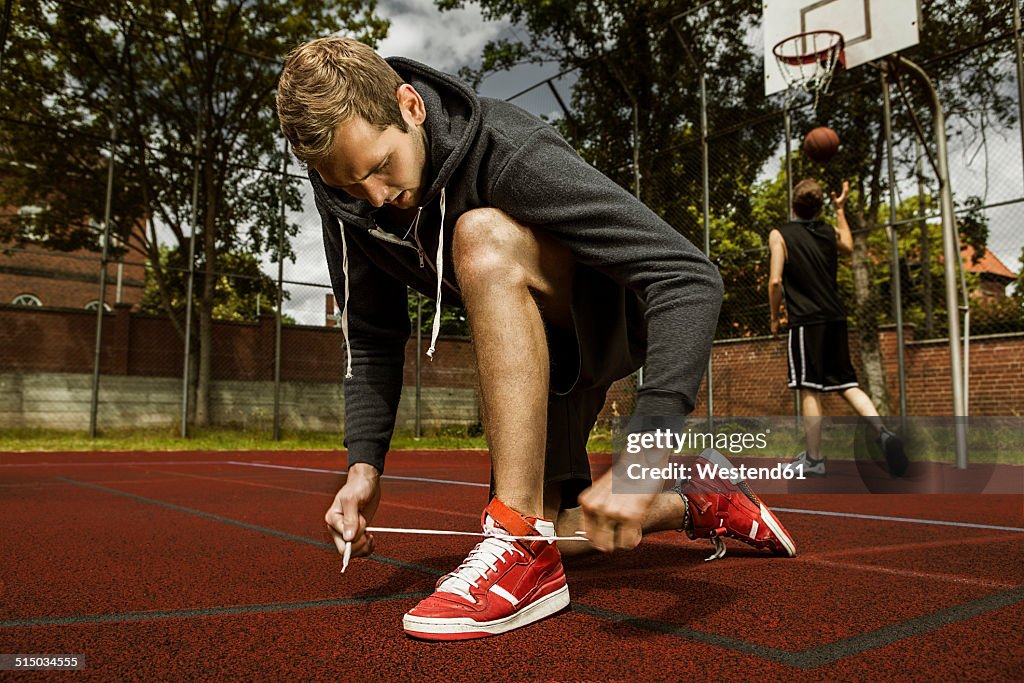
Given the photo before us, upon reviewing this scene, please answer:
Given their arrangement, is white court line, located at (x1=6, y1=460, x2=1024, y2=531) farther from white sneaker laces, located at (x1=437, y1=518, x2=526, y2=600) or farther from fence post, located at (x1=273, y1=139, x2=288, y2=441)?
fence post, located at (x1=273, y1=139, x2=288, y2=441)

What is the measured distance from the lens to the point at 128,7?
12.9 meters

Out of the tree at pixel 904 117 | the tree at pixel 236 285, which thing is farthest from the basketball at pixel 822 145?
the tree at pixel 236 285

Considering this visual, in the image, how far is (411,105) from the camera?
4.88 feet

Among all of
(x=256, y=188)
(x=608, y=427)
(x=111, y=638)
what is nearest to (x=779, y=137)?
(x=608, y=427)

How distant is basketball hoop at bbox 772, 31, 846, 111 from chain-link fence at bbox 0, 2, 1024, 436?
1.07 meters

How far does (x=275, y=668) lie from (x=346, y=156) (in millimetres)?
813

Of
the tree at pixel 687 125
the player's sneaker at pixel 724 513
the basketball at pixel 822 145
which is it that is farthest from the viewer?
the tree at pixel 687 125

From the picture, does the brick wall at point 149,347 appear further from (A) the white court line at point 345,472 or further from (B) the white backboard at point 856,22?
(B) the white backboard at point 856,22

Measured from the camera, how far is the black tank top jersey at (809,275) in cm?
482

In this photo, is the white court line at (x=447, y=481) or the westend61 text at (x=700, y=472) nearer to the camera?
the westend61 text at (x=700, y=472)

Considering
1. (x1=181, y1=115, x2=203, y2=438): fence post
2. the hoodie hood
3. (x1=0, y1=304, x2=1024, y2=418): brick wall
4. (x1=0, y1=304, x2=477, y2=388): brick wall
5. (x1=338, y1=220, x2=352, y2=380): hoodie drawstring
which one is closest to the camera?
the hoodie hood

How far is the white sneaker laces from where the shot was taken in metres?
1.30

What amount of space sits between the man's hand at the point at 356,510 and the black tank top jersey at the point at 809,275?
382 cm

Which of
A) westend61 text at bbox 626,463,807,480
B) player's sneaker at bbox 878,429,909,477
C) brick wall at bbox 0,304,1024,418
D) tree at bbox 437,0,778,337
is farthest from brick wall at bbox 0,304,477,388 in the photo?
westend61 text at bbox 626,463,807,480
